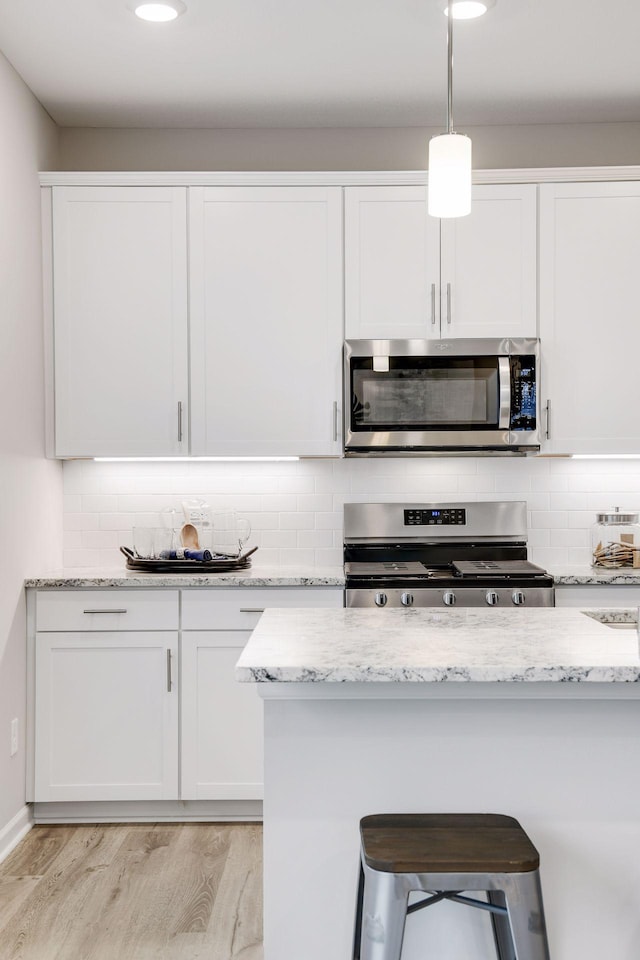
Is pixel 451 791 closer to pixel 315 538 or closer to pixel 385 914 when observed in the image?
pixel 385 914

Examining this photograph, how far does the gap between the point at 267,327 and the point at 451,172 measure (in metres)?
1.75

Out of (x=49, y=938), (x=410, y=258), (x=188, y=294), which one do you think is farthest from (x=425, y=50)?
(x=49, y=938)

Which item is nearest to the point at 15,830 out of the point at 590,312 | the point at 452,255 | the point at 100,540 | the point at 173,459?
the point at 100,540

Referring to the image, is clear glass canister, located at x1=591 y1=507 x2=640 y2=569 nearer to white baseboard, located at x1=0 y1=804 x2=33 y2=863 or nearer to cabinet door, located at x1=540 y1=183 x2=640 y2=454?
cabinet door, located at x1=540 y1=183 x2=640 y2=454

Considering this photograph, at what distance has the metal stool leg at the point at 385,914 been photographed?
1486 millimetres

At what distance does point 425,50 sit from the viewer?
126 inches

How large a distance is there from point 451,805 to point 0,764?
1.91 m

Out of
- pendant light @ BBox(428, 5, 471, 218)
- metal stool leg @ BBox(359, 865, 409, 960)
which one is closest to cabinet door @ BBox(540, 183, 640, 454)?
pendant light @ BBox(428, 5, 471, 218)

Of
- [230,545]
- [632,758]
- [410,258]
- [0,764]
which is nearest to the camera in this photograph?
[632,758]

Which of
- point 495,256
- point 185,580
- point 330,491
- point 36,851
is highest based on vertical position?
point 495,256

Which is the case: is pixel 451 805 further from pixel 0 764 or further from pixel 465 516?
pixel 465 516

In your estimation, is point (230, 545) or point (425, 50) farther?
point (230, 545)

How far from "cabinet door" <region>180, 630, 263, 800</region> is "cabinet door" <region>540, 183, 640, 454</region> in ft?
5.25

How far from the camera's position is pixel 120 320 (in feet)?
11.8
